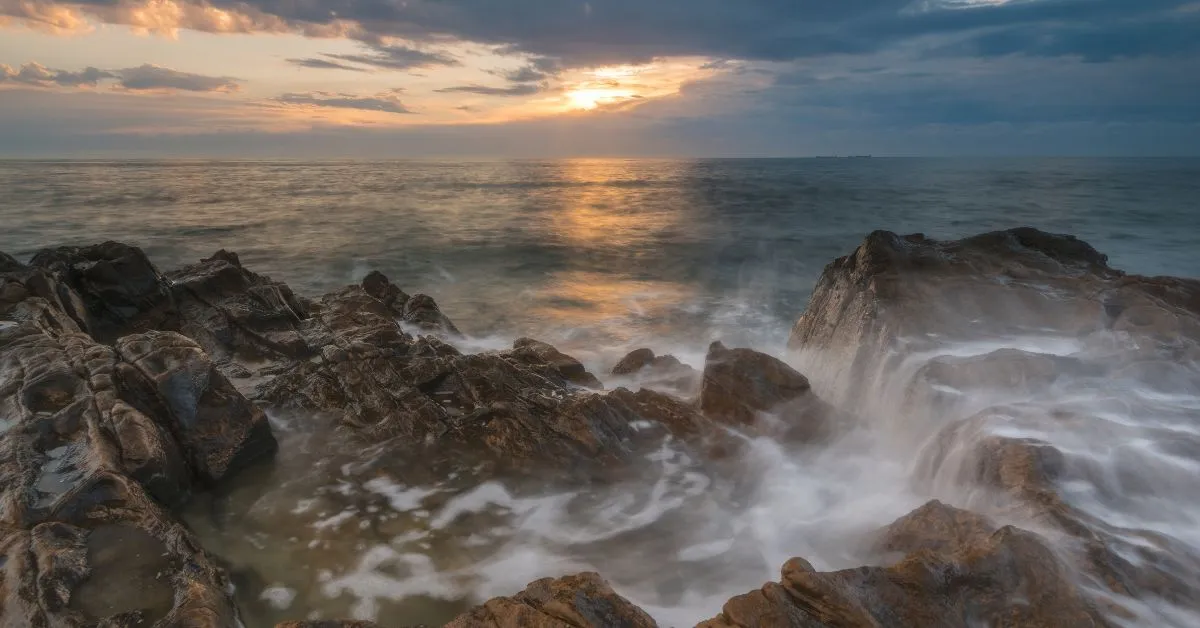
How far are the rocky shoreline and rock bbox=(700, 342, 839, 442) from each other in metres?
0.03

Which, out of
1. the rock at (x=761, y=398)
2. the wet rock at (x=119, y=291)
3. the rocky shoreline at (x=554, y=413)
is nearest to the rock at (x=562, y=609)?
the rocky shoreline at (x=554, y=413)

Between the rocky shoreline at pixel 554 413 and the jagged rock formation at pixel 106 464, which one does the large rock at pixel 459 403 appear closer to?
the rocky shoreline at pixel 554 413

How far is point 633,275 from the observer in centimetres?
2216

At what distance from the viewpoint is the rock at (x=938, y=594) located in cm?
354

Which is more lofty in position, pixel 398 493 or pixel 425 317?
pixel 398 493

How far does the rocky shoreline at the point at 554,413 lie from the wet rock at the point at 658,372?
43 millimetres

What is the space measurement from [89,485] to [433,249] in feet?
71.0

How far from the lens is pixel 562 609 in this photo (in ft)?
11.4

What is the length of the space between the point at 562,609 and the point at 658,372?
6.58 meters

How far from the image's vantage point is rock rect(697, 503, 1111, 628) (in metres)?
3.54

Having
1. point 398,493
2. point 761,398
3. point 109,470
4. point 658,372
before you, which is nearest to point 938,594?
point 761,398

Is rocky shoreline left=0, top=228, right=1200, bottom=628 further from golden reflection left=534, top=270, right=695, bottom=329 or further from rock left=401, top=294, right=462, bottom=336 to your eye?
golden reflection left=534, top=270, right=695, bottom=329

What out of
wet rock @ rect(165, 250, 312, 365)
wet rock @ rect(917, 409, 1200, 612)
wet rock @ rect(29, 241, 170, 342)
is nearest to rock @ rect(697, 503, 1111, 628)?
wet rock @ rect(917, 409, 1200, 612)

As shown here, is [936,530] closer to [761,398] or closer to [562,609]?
[562,609]
